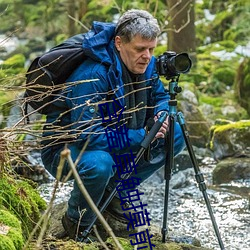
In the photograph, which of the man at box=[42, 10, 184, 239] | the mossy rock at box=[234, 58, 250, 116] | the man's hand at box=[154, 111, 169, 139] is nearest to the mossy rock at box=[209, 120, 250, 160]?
the mossy rock at box=[234, 58, 250, 116]

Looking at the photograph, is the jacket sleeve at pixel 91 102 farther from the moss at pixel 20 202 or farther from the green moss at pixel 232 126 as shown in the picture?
the green moss at pixel 232 126

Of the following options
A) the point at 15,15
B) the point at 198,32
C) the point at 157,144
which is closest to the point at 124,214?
the point at 157,144

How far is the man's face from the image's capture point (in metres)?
3.19

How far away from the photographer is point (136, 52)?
3223 mm

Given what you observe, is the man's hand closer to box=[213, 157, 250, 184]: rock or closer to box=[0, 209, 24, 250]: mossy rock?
box=[0, 209, 24, 250]: mossy rock

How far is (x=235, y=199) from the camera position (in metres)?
5.49

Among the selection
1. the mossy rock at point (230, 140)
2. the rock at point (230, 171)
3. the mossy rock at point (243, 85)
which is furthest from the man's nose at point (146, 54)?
the mossy rock at point (243, 85)

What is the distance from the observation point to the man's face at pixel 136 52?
319 cm

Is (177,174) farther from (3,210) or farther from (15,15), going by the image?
(15,15)

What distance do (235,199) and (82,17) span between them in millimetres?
9109

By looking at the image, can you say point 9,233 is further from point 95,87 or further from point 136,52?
point 136,52

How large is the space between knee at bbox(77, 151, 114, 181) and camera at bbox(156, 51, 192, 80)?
0.55 m

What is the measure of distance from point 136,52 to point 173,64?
0.23 metres

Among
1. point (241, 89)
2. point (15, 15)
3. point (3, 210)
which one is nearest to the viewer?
point (3, 210)
